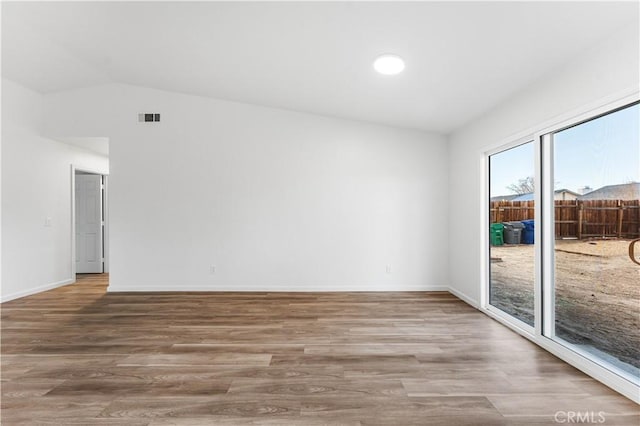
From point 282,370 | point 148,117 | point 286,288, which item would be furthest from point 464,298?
point 148,117

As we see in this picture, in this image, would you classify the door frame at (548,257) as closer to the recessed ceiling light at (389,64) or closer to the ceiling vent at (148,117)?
the recessed ceiling light at (389,64)

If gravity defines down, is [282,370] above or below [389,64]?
below

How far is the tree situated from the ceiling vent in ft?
16.9

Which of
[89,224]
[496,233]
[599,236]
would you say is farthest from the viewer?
[89,224]

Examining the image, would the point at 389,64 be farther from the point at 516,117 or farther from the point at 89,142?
the point at 89,142

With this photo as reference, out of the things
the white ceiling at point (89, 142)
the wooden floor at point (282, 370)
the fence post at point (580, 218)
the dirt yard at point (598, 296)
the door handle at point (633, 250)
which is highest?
the white ceiling at point (89, 142)

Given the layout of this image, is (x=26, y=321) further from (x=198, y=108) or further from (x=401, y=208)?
(x=401, y=208)

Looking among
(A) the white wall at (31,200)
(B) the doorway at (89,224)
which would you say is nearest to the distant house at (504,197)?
(A) the white wall at (31,200)

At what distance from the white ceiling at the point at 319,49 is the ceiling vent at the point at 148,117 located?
44 centimetres

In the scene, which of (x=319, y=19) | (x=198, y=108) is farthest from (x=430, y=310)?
(x=198, y=108)

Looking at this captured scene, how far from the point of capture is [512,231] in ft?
12.2

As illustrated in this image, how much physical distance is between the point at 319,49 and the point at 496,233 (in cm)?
298

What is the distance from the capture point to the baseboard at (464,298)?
14.1ft

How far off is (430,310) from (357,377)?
2.06m
